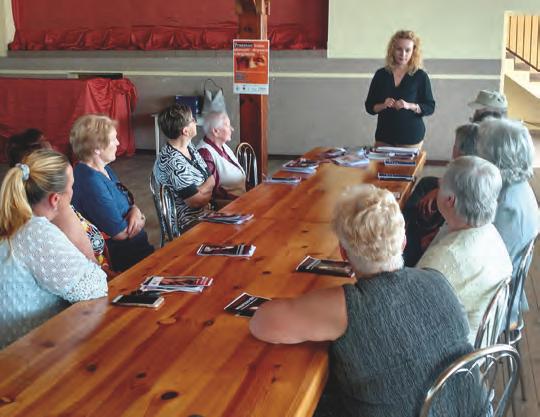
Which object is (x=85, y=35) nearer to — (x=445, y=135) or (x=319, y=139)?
(x=319, y=139)

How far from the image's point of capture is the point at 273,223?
275 cm

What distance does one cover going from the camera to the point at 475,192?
2037 mm

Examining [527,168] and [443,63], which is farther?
[443,63]

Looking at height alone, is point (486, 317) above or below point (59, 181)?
below

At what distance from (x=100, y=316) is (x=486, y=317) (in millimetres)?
1050

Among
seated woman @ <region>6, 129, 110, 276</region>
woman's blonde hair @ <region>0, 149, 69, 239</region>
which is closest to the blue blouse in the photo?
seated woman @ <region>6, 129, 110, 276</region>

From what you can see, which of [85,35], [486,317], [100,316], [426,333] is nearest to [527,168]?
[486,317]

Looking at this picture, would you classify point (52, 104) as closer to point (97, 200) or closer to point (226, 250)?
point (97, 200)

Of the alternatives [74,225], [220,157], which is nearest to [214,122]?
[220,157]

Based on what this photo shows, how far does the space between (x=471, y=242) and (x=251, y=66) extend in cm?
313

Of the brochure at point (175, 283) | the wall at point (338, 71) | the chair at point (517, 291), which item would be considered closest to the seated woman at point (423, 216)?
the chair at point (517, 291)

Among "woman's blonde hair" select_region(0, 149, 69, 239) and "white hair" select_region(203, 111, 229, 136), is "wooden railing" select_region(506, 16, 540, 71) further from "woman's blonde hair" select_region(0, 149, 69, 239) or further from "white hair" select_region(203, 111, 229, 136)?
"woman's blonde hair" select_region(0, 149, 69, 239)

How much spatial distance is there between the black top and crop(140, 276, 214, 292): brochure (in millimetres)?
3113

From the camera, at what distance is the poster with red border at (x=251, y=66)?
4.76 metres
